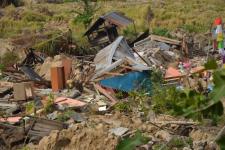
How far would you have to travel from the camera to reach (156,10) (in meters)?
30.6

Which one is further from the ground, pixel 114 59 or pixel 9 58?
pixel 114 59

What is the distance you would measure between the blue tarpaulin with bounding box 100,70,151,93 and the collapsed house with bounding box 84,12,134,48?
496cm

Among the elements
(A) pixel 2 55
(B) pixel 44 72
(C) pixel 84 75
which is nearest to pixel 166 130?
(C) pixel 84 75

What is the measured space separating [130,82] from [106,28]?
223 inches

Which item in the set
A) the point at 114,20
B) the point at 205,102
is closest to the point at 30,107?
the point at 114,20

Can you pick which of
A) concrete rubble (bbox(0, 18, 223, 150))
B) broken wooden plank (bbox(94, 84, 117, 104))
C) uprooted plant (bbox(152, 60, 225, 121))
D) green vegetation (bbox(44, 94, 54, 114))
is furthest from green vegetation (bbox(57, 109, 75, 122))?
uprooted plant (bbox(152, 60, 225, 121))

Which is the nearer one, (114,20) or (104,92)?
(104,92)

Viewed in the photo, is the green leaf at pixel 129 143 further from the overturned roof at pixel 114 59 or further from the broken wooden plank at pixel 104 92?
the overturned roof at pixel 114 59

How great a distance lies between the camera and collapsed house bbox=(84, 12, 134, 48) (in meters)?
16.2

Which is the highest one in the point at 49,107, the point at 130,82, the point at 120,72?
the point at 120,72

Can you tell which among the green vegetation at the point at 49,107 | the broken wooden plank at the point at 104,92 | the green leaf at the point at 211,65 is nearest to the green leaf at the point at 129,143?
the green leaf at the point at 211,65

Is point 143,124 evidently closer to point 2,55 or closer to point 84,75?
point 84,75

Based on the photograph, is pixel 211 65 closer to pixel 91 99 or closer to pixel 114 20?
pixel 91 99

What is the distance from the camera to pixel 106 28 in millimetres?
16516
